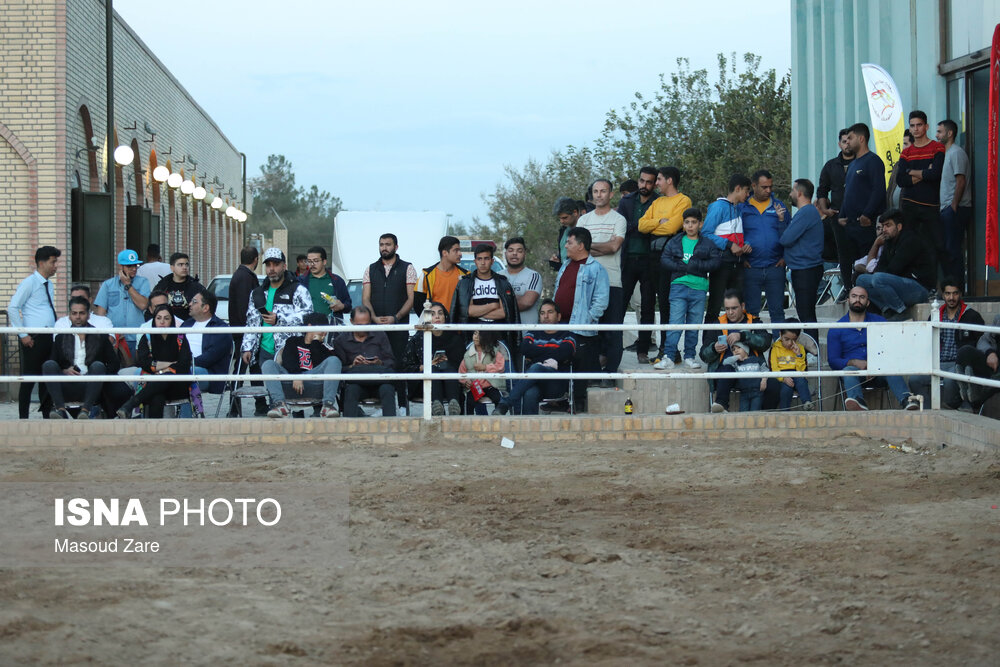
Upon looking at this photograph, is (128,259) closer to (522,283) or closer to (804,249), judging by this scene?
(522,283)

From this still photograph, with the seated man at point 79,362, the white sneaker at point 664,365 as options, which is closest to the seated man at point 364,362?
the seated man at point 79,362

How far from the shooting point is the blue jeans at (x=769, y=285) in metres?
12.5

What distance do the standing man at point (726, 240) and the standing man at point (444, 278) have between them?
258 centimetres

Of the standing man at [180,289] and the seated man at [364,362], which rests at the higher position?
the standing man at [180,289]

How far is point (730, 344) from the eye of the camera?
37.2ft

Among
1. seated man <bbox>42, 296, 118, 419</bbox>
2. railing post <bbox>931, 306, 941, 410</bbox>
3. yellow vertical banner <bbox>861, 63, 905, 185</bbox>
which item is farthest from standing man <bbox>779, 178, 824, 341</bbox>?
seated man <bbox>42, 296, 118, 419</bbox>

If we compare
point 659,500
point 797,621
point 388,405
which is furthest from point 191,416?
point 797,621

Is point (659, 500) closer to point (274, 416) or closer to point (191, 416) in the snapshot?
point (274, 416)

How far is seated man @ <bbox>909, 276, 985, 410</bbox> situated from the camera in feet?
35.9

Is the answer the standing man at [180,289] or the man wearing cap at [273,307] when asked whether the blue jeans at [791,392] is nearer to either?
the man wearing cap at [273,307]

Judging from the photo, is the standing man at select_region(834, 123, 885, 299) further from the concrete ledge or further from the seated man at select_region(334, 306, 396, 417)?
the seated man at select_region(334, 306, 396, 417)

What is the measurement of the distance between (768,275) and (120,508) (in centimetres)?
749

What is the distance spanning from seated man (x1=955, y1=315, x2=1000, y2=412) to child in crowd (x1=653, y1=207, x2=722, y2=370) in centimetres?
259

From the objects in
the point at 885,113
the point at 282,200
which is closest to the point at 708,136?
the point at 885,113
